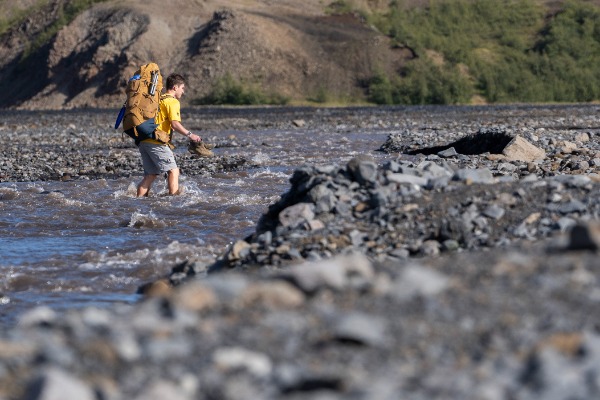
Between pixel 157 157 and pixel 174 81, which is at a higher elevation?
pixel 174 81

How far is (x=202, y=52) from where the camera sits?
3068 inches

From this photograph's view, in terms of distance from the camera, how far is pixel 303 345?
3809 millimetres

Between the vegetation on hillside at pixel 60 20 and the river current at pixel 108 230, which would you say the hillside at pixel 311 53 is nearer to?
the vegetation on hillside at pixel 60 20

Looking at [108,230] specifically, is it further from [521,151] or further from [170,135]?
[521,151]

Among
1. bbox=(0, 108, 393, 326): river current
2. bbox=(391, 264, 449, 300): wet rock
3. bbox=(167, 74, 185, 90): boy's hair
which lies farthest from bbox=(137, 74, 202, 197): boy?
bbox=(391, 264, 449, 300): wet rock

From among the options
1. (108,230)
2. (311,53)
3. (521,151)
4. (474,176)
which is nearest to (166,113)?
(108,230)

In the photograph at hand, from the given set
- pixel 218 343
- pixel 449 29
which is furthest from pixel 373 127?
pixel 449 29

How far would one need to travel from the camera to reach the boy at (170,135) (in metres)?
12.9

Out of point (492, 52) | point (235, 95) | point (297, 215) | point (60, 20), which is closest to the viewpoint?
point (297, 215)

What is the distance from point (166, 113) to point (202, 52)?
66.0 metres

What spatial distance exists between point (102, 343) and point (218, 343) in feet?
1.45

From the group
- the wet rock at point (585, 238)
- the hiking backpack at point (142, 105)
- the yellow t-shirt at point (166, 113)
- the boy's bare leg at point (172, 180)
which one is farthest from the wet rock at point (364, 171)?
the boy's bare leg at point (172, 180)

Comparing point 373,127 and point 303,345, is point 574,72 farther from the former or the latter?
point 303,345

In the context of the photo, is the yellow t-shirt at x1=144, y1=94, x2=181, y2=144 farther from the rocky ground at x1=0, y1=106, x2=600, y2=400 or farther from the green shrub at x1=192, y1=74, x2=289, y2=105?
the green shrub at x1=192, y1=74, x2=289, y2=105
